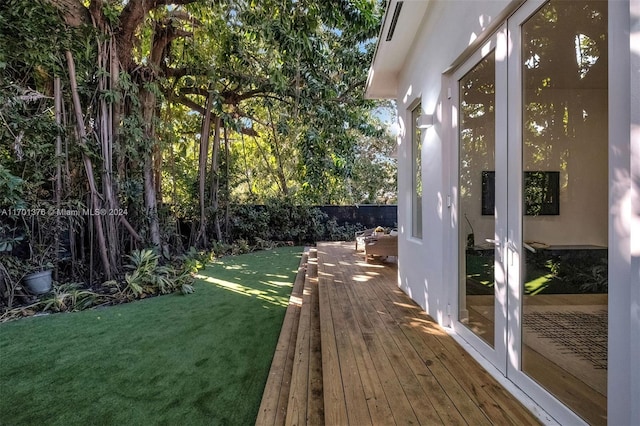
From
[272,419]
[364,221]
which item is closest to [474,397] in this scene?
[272,419]

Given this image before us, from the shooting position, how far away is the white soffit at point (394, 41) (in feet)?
9.82

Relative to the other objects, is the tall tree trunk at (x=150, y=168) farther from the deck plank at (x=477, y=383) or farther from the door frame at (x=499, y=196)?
the door frame at (x=499, y=196)

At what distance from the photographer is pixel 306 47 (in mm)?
5281

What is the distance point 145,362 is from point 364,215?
28.0ft

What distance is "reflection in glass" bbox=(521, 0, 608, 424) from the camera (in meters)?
1.38

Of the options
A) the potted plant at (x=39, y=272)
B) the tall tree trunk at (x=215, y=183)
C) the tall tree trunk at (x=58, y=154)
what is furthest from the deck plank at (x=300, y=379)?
the tall tree trunk at (x=215, y=183)

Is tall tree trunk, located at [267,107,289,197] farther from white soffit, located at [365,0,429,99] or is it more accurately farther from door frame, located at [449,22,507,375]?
door frame, located at [449,22,507,375]

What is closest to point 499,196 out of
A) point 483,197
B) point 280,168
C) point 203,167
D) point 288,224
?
point 483,197

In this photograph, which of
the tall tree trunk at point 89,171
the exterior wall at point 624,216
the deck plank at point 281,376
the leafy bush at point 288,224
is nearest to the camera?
the exterior wall at point 624,216

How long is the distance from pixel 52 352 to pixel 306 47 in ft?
17.0

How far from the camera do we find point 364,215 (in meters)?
10.5

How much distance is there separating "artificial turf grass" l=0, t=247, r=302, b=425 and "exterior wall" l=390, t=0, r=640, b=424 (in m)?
1.64

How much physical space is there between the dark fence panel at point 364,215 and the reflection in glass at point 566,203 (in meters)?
8.53

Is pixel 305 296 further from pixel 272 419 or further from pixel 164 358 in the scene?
pixel 272 419
